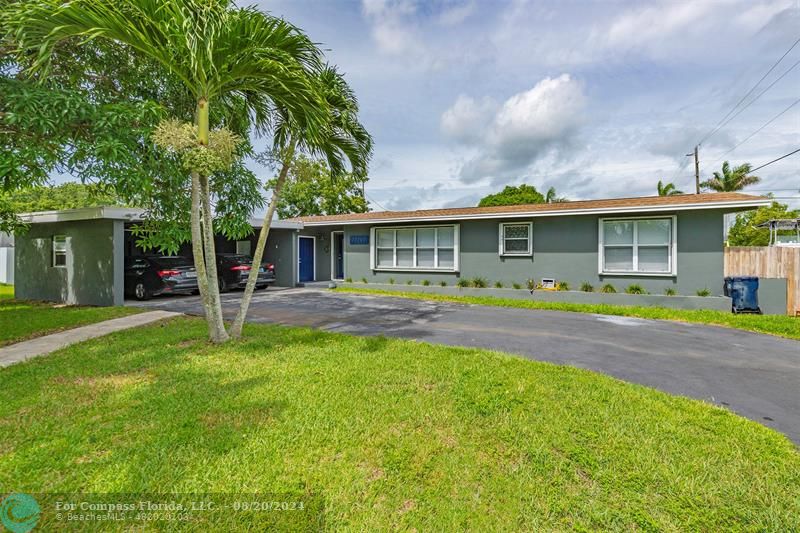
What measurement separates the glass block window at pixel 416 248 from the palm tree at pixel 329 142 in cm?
711

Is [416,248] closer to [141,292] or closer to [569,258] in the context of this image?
[569,258]

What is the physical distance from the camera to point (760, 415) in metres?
3.75

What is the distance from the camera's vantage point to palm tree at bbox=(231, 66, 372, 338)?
21.2 feet

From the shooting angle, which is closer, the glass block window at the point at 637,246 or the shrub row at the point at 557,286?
the shrub row at the point at 557,286

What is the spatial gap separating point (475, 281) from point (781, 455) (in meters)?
10.6

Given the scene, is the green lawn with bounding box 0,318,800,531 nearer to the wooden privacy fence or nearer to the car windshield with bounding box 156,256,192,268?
the car windshield with bounding box 156,256,192,268

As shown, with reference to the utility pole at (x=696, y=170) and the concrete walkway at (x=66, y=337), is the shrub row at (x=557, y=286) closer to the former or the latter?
the concrete walkway at (x=66, y=337)

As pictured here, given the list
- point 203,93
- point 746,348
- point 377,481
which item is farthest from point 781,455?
point 203,93

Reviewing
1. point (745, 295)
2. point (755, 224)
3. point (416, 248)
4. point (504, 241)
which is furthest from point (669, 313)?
point (755, 224)

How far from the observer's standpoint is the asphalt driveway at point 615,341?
4406 mm

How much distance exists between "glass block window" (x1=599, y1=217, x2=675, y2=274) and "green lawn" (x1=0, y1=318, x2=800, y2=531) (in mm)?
8221

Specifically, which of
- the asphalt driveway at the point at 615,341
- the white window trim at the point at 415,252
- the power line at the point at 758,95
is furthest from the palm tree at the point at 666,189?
the asphalt driveway at the point at 615,341

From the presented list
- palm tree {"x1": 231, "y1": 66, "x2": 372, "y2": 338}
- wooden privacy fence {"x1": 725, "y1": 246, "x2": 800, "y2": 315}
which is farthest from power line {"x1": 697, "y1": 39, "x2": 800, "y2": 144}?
palm tree {"x1": 231, "y1": 66, "x2": 372, "y2": 338}

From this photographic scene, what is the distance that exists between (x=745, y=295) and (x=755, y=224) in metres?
26.7
